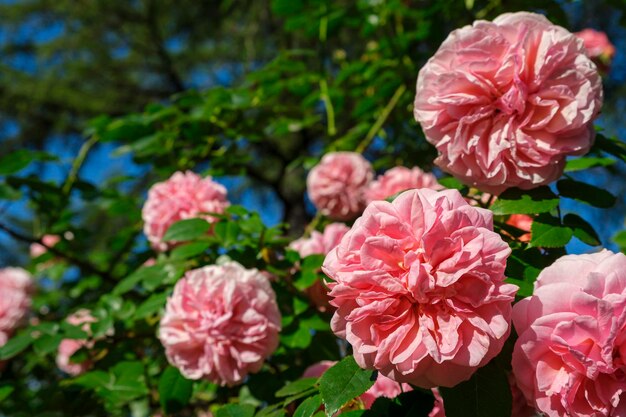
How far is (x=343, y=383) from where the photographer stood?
45cm

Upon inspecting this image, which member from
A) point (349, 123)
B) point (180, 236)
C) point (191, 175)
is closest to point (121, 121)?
point (191, 175)

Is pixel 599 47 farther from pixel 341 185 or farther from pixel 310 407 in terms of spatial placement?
pixel 310 407

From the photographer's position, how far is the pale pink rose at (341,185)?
4.13 ft

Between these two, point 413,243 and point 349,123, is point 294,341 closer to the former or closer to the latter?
point 413,243

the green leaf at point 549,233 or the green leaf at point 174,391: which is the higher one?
the green leaf at point 549,233

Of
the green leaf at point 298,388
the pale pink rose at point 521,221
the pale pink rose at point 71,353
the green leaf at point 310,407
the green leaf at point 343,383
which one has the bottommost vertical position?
the pale pink rose at point 71,353

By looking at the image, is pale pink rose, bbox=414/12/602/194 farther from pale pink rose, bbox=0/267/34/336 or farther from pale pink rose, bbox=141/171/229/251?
pale pink rose, bbox=0/267/34/336

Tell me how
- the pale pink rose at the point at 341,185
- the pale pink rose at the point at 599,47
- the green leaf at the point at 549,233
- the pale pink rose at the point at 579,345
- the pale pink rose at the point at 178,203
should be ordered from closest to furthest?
the pale pink rose at the point at 579,345 → the green leaf at the point at 549,233 → the pale pink rose at the point at 178,203 → the pale pink rose at the point at 341,185 → the pale pink rose at the point at 599,47

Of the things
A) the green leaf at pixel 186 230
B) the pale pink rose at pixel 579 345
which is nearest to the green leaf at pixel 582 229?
the pale pink rose at pixel 579 345

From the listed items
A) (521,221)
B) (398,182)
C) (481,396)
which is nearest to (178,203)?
(398,182)

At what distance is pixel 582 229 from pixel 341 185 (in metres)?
0.69

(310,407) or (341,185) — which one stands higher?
(310,407)

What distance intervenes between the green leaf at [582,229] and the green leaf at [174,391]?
55 cm

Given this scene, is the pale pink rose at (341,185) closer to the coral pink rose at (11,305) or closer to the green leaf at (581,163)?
the green leaf at (581,163)
